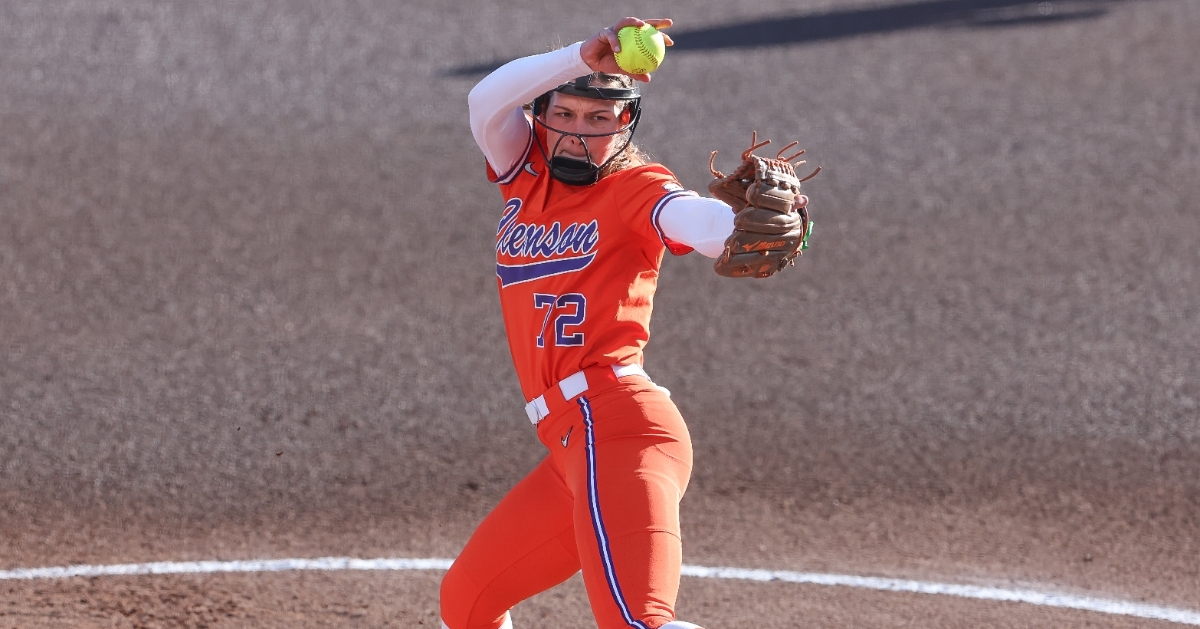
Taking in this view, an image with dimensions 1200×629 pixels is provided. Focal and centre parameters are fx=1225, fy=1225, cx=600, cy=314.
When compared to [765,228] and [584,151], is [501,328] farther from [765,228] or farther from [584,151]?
[765,228]

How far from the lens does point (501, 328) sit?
686 centimetres

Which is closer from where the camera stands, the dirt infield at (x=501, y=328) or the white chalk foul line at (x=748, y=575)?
the white chalk foul line at (x=748, y=575)

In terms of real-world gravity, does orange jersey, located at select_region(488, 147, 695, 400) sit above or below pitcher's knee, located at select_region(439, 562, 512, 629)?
above

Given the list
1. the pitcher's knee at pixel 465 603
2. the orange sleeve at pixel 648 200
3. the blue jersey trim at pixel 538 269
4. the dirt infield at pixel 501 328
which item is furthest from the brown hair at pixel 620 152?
the dirt infield at pixel 501 328

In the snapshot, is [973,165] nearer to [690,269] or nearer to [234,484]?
[690,269]

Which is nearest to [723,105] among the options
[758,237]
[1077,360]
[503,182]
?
[1077,360]

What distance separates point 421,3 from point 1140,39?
6.99m

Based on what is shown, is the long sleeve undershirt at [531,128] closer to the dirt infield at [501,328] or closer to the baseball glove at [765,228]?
the baseball glove at [765,228]

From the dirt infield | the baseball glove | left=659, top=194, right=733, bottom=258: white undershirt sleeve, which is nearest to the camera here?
the baseball glove

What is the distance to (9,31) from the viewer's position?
11203mm

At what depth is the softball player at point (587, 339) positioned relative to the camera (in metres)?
2.73

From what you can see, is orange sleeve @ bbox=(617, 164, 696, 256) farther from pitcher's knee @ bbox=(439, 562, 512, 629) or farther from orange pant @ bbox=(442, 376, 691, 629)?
pitcher's knee @ bbox=(439, 562, 512, 629)

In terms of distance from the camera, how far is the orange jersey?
301 cm

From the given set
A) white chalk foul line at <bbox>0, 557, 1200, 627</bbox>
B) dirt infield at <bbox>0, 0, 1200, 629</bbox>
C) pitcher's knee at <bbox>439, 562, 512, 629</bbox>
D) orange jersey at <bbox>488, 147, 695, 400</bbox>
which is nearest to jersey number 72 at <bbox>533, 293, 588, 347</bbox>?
orange jersey at <bbox>488, 147, 695, 400</bbox>
